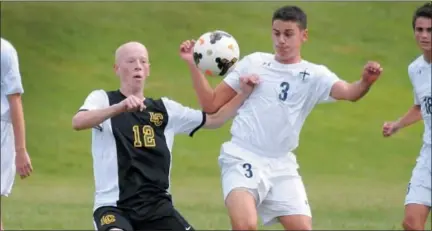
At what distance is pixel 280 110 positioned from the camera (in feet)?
32.3

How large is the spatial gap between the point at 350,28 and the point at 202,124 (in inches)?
1005

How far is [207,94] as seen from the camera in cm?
998

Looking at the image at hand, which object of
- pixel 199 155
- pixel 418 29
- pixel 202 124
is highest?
pixel 418 29

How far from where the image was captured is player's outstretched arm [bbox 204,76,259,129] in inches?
386

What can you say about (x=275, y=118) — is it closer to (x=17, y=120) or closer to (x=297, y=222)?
(x=297, y=222)

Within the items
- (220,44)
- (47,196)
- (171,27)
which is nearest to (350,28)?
(171,27)

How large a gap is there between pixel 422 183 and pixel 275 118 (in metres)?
1.34

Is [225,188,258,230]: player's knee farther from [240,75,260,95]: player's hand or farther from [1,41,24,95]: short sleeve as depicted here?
A: [1,41,24,95]: short sleeve

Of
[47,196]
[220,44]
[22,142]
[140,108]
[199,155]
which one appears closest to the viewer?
[140,108]

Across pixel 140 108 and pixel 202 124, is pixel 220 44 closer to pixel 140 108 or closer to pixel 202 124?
pixel 202 124

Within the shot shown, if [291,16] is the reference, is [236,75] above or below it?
below

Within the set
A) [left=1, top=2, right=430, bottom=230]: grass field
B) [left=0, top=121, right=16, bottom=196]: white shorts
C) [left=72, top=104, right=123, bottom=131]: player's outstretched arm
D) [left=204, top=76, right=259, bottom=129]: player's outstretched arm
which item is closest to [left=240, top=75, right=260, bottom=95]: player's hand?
[left=204, top=76, right=259, bottom=129]: player's outstretched arm

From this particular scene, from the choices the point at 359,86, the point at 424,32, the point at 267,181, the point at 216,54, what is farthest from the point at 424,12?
the point at 267,181

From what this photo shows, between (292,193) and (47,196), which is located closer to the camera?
(292,193)
